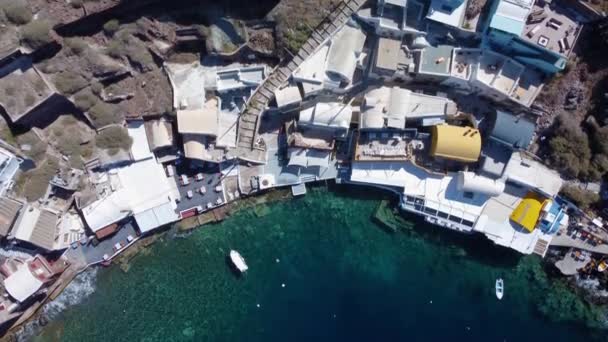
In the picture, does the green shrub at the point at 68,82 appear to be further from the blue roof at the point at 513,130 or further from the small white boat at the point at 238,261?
the blue roof at the point at 513,130

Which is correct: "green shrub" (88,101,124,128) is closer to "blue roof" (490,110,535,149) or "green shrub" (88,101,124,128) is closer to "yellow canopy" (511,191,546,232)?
"blue roof" (490,110,535,149)

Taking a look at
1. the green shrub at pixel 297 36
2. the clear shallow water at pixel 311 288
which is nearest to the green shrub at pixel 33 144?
the clear shallow water at pixel 311 288

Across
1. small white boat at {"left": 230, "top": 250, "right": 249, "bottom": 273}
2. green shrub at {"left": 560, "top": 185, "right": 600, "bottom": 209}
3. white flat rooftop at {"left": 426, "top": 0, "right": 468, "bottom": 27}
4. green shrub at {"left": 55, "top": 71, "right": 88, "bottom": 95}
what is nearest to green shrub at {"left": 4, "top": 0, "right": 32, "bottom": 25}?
green shrub at {"left": 55, "top": 71, "right": 88, "bottom": 95}

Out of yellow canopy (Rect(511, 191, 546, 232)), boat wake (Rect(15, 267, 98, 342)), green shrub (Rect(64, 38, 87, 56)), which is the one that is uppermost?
green shrub (Rect(64, 38, 87, 56))

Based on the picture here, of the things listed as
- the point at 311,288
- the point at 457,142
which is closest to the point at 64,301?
the point at 311,288

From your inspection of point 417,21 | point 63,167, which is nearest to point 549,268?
point 417,21

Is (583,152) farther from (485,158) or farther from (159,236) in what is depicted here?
(159,236)
